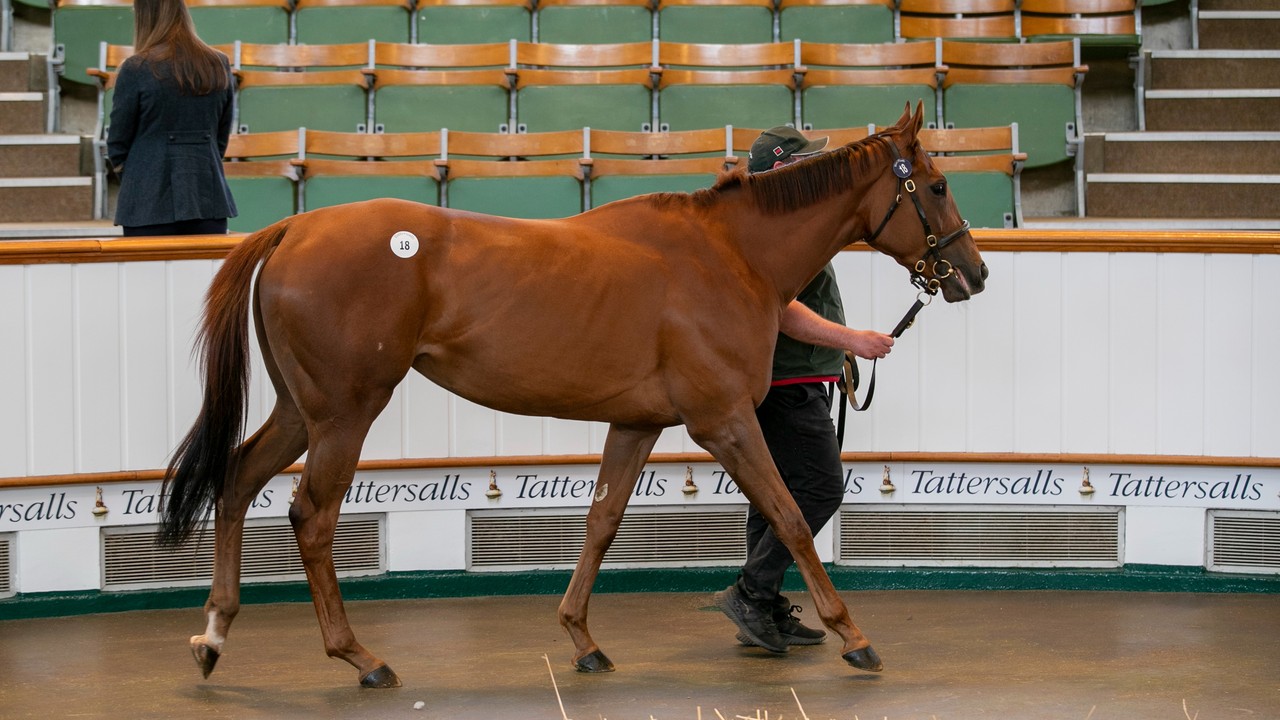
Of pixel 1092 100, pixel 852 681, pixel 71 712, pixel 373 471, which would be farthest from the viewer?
pixel 1092 100

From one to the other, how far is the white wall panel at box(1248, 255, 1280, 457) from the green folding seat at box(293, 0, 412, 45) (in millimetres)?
6466

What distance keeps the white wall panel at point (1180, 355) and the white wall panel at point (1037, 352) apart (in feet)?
1.24

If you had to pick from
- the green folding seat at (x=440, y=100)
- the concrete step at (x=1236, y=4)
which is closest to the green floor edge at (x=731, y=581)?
the green folding seat at (x=440, y=100)

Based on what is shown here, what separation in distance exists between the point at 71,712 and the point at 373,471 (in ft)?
5.34

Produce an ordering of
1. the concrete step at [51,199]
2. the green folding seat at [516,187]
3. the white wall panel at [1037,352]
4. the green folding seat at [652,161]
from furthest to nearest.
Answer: the concrete step at [51,199]
the green folding seat at [516,187]
the green folding seat at [652,161]
the white wall panel at [1037,352]

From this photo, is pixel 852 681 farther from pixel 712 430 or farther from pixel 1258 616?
pixel 1258 616

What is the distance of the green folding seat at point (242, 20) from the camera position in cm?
931

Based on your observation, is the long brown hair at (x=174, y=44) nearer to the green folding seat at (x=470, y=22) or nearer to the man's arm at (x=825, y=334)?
the man's arm at (x=825, y=334)

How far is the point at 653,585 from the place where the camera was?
200 inches

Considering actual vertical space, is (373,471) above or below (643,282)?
below

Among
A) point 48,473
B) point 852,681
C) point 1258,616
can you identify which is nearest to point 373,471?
point 48,473

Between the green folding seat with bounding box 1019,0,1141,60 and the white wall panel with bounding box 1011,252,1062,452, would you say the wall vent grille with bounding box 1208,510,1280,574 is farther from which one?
the green folding seat with bounding box 1019,0,1141,60

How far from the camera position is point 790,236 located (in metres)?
3.93

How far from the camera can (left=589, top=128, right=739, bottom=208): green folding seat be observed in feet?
24.0
